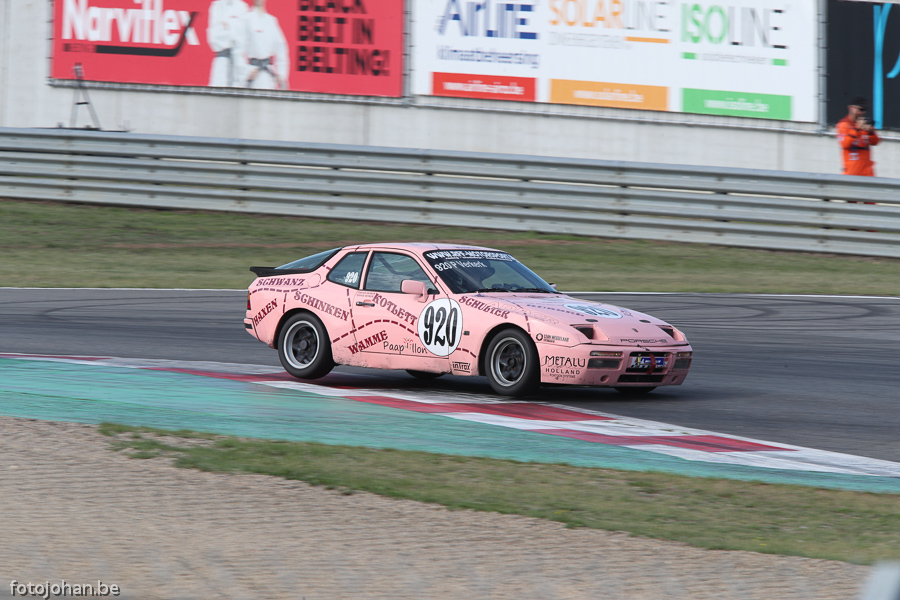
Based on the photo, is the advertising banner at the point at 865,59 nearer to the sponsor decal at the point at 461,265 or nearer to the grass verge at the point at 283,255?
the grass verge at the point at 283,255

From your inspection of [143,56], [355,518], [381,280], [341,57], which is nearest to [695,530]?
[355,518]

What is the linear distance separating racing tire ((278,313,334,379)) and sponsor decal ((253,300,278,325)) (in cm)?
19

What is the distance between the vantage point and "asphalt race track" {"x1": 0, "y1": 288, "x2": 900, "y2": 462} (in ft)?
28.0

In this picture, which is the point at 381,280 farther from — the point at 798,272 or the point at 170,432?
the point at 798,272

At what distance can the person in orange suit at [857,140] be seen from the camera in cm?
1830

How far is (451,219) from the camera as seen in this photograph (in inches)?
755

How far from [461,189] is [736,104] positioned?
5.70 m

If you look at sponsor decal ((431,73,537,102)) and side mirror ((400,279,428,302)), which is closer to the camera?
side mirror ((400,279,428,302))

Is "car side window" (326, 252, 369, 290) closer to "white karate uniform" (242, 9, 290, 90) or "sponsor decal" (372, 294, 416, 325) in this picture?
"sponsor decal" (372, 294, 416, 325)

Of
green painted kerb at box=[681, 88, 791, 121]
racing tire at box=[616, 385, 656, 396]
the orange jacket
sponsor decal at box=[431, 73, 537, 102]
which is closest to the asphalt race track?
racing tire at box=[616, 385, 656, 396]

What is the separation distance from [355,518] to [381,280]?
4.50 m

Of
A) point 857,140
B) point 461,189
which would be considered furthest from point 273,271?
point 857,140

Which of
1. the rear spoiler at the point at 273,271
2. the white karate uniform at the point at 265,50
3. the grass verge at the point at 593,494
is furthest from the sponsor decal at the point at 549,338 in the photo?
the white karate uniform at the point at 265,50

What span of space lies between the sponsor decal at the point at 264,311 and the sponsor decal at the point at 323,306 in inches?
8.6
